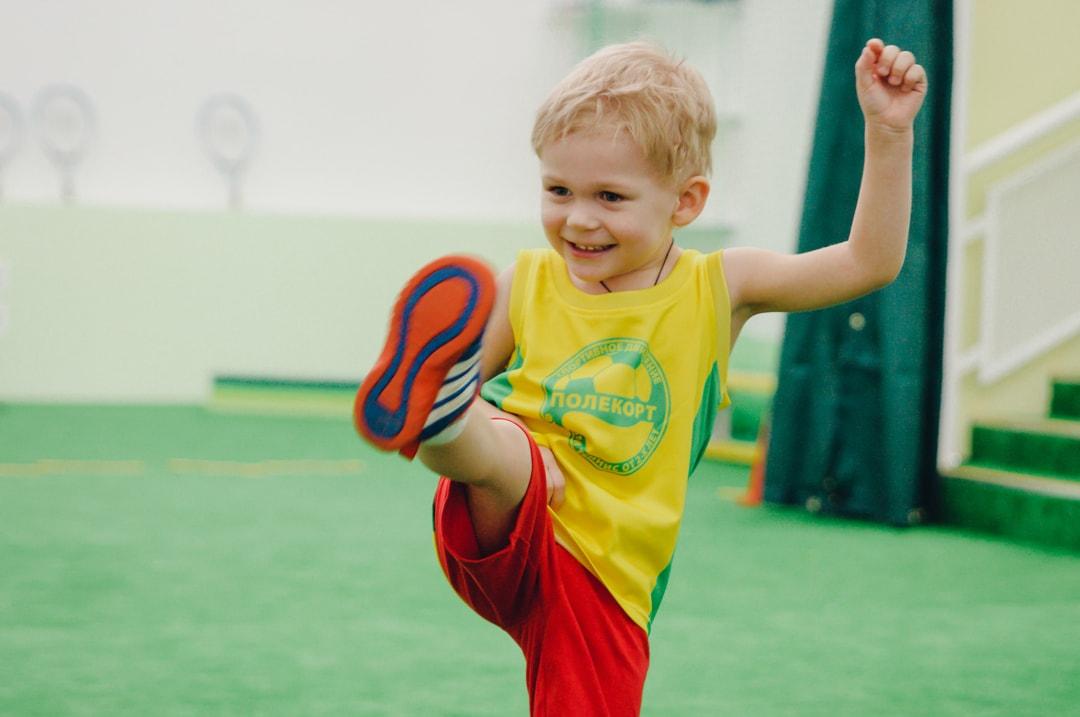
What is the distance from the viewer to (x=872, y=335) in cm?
421

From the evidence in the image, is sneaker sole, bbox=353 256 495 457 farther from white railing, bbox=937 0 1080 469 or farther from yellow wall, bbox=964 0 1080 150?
yellow wall, bbox=964 0 1080 150

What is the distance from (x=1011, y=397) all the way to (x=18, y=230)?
185 inches

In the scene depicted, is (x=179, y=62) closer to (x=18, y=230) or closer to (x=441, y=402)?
(x=18, y=230)

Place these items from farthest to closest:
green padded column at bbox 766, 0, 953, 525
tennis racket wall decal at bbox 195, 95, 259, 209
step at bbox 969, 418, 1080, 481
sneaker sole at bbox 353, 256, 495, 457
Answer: tennis racket wall decal at bbox 195, 95, 259, 209 < step at bbox 969, 418, 1080, 481 < green padded column at bbox 766, 0, 953, 525 < sneaker sole at bbox 353, 256, 495, 457

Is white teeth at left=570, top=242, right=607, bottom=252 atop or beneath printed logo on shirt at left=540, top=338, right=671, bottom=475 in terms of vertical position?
atop

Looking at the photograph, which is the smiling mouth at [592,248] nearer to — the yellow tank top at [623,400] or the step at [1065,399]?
the yellow tank top at [623,400]

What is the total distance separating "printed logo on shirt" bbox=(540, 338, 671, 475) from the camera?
152cm

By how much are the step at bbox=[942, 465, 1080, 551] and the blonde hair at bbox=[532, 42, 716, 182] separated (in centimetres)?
268

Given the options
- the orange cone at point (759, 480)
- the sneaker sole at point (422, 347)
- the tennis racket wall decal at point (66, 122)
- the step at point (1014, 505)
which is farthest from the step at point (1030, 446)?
the tennis racket wall decal at point (66, 122)

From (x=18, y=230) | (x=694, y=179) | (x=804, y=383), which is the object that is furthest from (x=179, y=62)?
(x=694, y=179)

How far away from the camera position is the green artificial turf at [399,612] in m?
2.31

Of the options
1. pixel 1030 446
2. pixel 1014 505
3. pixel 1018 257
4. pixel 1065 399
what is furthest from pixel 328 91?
pixel 1014 505

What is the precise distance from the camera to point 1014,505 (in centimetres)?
395

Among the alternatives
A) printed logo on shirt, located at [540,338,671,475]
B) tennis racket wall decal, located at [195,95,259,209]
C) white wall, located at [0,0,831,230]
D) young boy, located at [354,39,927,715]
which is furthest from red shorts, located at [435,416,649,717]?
tennis racket wall decal, located at [195,95,259,209]
